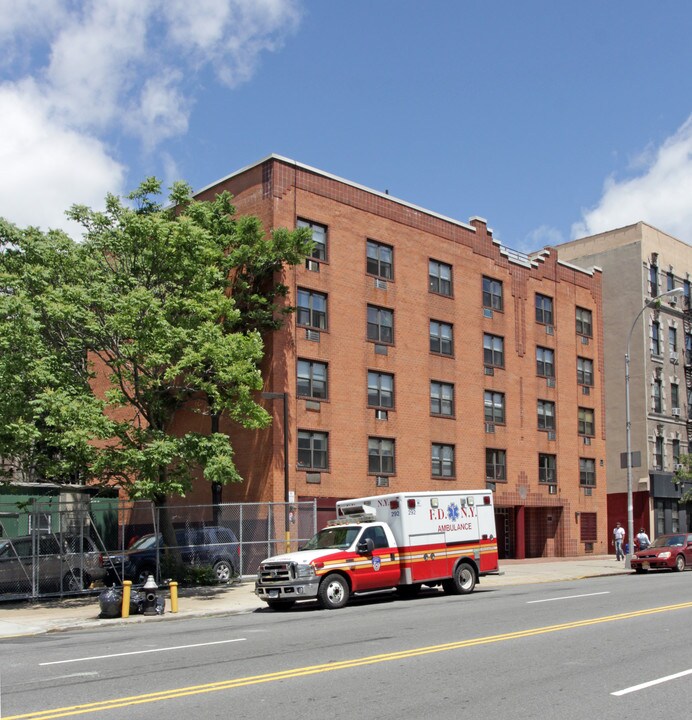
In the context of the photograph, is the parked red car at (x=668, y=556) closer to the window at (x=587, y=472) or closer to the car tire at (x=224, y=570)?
the window at (x=587, y=472)

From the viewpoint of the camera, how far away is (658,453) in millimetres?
51188

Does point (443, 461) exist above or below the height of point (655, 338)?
below

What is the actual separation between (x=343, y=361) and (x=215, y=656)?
914 inches

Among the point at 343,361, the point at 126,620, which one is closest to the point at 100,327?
the point at 126,620

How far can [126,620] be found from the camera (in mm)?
19578

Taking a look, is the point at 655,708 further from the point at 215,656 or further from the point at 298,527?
the point at 298,527

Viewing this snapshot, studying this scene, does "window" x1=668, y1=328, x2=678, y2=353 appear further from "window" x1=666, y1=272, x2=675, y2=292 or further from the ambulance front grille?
the ambulance front grille

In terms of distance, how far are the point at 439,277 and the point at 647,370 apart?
17.5 meters

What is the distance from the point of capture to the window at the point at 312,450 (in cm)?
3338

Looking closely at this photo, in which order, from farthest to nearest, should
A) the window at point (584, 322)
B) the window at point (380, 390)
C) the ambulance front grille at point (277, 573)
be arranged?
the window at point (584, 322) < the window at point (380, 390) < the ambulance front grille at point (277, 573)

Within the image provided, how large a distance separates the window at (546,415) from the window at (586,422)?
2442 millimetres

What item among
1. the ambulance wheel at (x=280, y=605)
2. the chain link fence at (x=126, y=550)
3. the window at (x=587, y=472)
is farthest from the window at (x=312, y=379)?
the window at (x=587, y=472)

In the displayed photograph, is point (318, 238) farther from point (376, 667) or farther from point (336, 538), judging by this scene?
point (376, 667)

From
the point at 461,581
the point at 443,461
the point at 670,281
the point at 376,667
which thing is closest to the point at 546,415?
the point at 443,461
